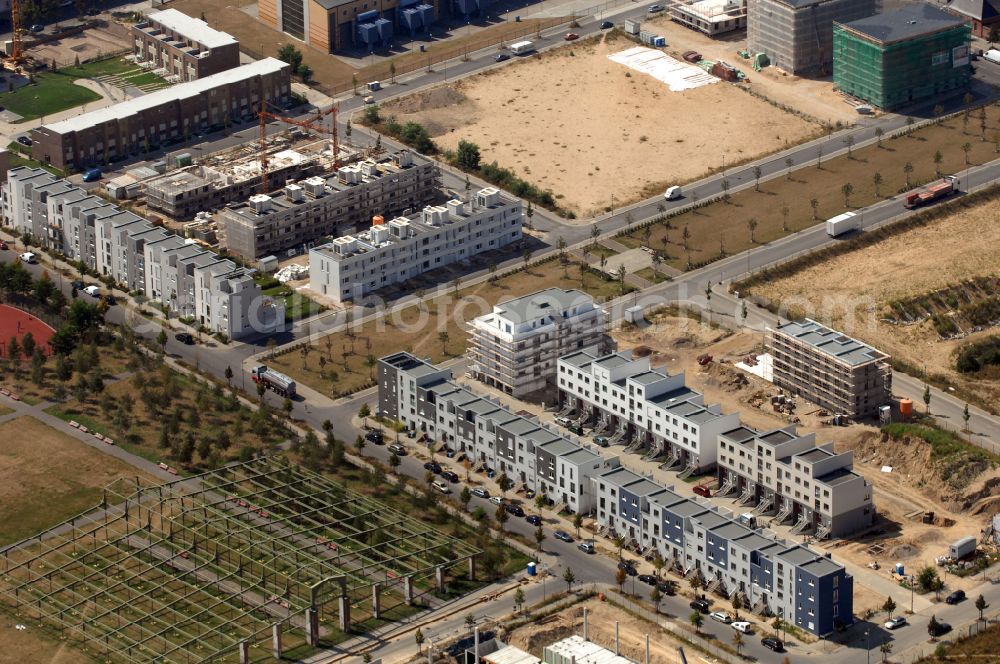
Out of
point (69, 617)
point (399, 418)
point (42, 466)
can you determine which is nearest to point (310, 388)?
point (399, 418)

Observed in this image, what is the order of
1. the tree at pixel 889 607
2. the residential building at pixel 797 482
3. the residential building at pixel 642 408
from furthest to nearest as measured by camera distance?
the residential building at pixel 642 408
the residential building at pixel 797 482
the tree at pixel 889 607

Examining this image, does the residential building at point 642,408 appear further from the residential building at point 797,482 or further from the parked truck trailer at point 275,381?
the parked truck trailer at point 275,381

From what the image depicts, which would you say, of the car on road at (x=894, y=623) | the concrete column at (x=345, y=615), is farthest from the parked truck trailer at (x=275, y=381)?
the car on road at (x=894, y=623)

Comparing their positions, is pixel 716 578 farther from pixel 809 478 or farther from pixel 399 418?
pixel 399 418

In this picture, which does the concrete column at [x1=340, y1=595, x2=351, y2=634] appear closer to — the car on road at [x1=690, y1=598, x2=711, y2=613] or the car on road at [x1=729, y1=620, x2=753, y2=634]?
the car on road at [x1=690, y1=598, x2=711, y2=613]

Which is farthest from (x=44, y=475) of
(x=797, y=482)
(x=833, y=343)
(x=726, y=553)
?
(x=833, y=343)

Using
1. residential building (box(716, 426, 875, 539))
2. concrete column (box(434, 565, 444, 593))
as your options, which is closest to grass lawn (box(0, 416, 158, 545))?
concrete column (box(434, 565, 444, 593))

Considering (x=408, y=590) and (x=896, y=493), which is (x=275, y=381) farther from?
(x=896, y=493)
